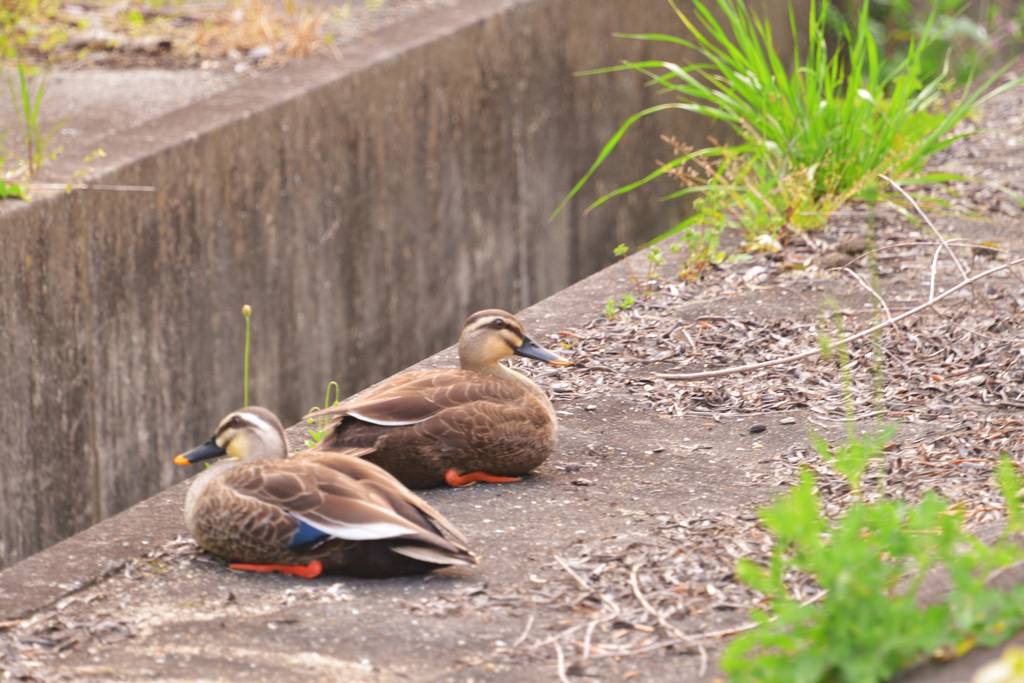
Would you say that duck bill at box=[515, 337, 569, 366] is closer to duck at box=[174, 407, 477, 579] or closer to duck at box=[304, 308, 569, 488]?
duck at box=[304, 308, 569, 488]

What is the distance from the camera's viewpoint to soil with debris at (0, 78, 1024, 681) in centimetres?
297

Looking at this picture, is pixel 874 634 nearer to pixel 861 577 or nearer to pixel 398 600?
pixel 861 577

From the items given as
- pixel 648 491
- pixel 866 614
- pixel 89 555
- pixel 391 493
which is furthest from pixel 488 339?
pixel 866 614

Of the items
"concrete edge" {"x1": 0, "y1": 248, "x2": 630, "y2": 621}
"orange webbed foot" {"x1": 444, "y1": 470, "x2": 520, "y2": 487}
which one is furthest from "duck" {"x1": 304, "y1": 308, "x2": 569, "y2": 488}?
"concrete edge" {"x1": 0, "y1": 248, "x2": 630, "y2": 621}

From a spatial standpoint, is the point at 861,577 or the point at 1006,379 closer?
the point at 861,577

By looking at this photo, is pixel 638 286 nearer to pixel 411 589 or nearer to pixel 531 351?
pixel 531 351

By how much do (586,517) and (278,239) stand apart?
3.59 meters

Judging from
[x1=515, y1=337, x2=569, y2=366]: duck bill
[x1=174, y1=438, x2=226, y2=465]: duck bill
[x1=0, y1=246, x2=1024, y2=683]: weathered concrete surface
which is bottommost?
[x1=0, y1=246, x2=1024, y2=683]: weathered concrete surface

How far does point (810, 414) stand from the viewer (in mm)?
4391

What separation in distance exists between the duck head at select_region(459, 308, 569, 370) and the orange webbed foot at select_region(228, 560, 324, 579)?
1.05m

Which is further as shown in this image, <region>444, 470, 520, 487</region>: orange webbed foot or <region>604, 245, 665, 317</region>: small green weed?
<region>604, 245, 665, 317</region>: small green weed

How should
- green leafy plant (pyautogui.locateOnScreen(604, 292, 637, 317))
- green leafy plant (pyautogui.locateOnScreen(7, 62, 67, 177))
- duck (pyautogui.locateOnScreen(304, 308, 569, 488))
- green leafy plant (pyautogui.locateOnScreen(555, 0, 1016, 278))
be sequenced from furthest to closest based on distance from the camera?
green leafy plant (pyautogui.locateOnScreen(555, 0, 1016, 278))
green leafy plant (pyautogui.locateOnScreen(7, 62, 67, 177))
green leafy plant (pyautogui.locateOnScreen(604, 292, 637, 317))
duck (pyautogui.locateOnScreen(304, 308, 569, 488))

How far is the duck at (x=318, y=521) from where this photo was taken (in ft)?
10.5

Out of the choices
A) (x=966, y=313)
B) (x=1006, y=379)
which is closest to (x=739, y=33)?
(x=966, y=313)
